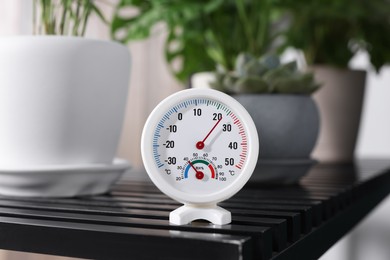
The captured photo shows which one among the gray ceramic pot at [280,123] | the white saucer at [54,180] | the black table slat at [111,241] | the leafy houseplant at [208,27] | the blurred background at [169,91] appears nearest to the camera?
the black table slat at [111,241]

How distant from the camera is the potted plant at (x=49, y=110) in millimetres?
760

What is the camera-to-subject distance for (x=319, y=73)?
68.5 inches

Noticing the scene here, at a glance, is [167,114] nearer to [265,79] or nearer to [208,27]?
[265,79]

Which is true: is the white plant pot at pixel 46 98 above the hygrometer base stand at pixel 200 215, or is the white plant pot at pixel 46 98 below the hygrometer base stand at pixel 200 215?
above

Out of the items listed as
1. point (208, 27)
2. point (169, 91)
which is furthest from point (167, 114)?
point (169, 91)

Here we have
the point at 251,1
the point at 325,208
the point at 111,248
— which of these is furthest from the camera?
the point at 251,1

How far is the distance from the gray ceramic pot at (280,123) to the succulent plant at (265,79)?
0.02 meters

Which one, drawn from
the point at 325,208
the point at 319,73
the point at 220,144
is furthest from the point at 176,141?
the point at 319,73

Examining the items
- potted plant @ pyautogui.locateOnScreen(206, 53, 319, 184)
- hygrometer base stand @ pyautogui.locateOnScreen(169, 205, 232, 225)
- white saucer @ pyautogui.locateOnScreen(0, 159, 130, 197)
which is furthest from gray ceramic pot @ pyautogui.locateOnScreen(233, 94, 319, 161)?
hygrometer base stand @ pyautogui.locateOnScreen(169, 205, 232, 225)

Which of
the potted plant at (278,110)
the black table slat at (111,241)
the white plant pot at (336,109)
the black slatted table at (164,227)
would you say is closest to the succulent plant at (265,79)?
the potted plant at (278,110)

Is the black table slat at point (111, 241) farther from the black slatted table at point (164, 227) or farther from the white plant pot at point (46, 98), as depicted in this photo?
the white plant pot at point (46, 98)

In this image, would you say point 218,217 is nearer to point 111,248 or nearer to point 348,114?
point 111,248

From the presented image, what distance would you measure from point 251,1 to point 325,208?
0.96 m

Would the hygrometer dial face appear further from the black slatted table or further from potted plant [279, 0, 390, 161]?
potted plant [279, 0, 390, 161]
